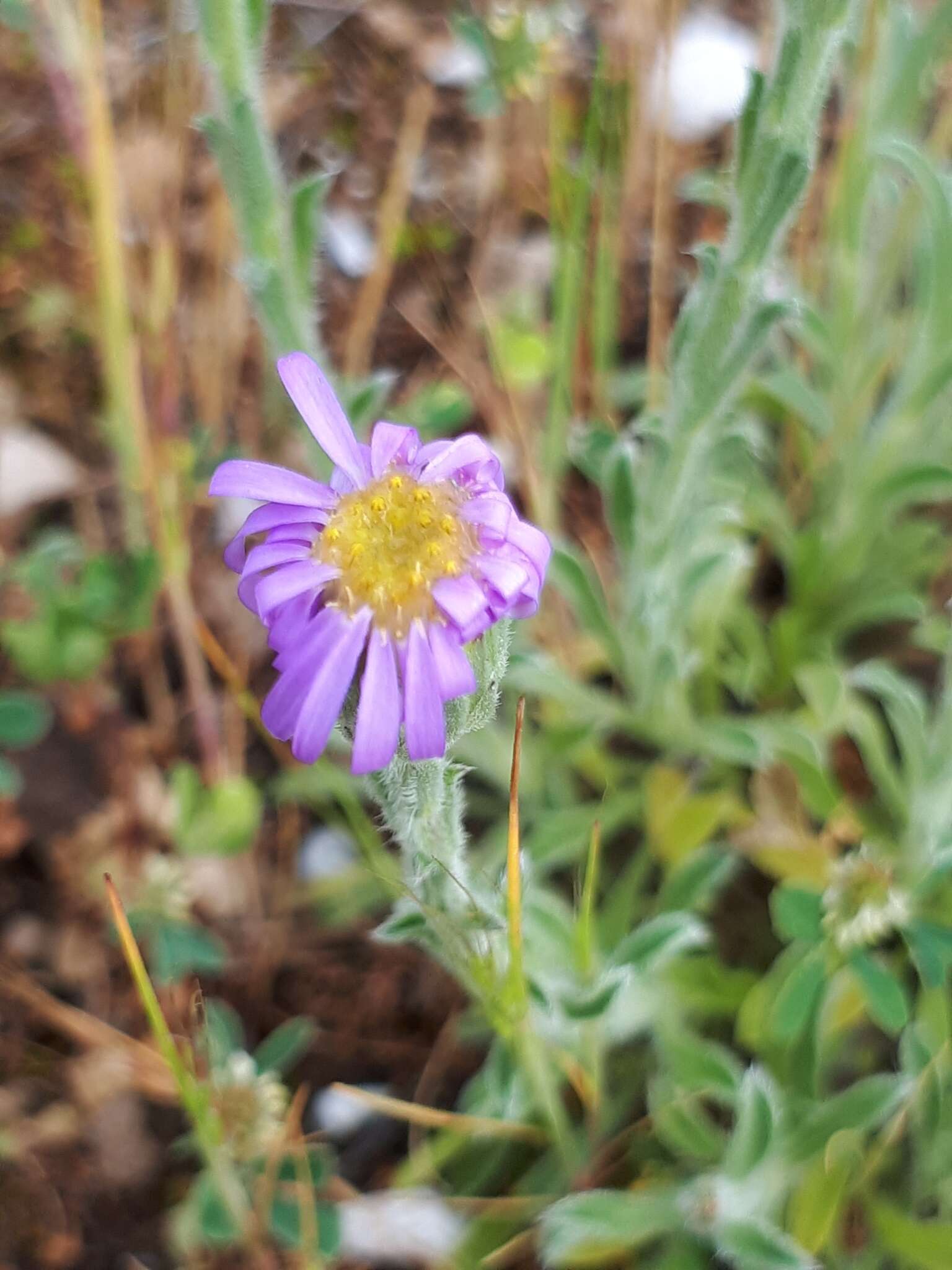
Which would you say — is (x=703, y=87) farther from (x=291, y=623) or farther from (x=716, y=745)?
(x=291, y=623)

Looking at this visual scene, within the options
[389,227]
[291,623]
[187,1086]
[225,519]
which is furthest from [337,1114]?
[389,227]

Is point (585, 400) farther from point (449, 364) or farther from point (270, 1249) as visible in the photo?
point (270, 1249)

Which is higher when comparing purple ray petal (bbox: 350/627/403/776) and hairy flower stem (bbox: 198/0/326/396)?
hairy flower stem (bbox: 198/0/326/396)

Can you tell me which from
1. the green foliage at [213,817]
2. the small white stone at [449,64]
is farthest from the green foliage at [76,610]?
the small white stone at [449,64]

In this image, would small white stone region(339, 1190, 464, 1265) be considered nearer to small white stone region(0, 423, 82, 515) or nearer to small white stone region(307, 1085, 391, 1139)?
small white stone region(307, 1085, 391, 1139)

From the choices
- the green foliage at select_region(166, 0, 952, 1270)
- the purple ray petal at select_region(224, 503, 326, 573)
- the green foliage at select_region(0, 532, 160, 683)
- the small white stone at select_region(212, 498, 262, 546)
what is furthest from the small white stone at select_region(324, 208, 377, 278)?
the purple ray petal at select_region(224, 503, 326, 573)

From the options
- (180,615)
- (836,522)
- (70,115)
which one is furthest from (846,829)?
(70,115)

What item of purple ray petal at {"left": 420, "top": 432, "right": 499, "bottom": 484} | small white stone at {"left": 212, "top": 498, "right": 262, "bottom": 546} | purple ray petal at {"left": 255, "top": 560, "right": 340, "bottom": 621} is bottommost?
small white stone at {"left": 212, "top": 498, "right": 262, "bottom": 546}

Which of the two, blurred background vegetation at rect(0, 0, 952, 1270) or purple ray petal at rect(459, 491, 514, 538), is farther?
blurred background vegetation at rect(0, 0, 952, 1270)
